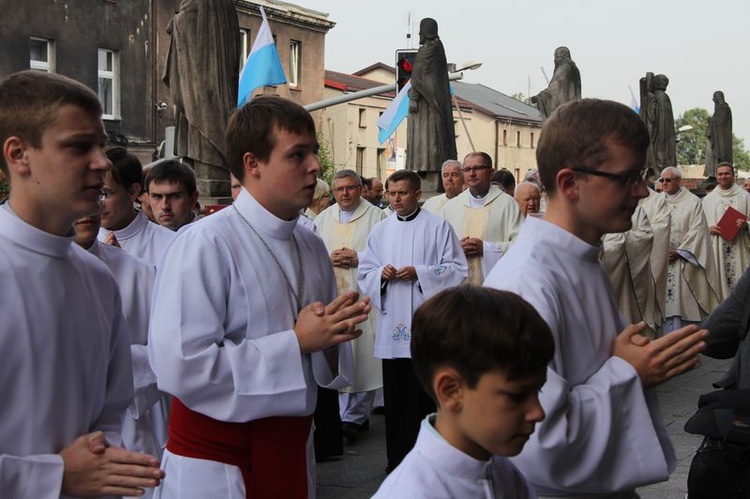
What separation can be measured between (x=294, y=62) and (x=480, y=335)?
3919 cm

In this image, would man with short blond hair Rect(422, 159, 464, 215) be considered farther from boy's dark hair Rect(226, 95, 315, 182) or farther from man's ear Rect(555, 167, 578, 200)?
man's ear Rect(555, 167, 578, 200)

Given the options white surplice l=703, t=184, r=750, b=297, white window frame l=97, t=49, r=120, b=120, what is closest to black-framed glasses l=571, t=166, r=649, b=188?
white surplice l=703, t=184, r=750, b=297

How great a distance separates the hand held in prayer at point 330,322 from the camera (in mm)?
3359

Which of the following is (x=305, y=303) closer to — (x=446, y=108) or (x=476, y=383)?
(x=476, y=383)

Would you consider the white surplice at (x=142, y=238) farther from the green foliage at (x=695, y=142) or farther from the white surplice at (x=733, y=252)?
the green foliage at (x=695, y=142)

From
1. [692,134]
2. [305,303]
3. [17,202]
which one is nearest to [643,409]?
[305,303]

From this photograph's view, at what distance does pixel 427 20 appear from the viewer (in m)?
12.7

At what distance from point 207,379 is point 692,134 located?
116 metres

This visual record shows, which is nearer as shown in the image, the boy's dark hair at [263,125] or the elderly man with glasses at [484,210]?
the boy's dark hair at [263,125]

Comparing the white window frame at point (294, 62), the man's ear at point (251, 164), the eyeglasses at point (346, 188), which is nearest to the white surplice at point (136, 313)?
the man's ear at point (251, 164)

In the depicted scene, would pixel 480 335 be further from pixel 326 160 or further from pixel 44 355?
pixel 326 160

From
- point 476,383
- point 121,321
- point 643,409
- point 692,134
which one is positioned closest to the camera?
point 476,383

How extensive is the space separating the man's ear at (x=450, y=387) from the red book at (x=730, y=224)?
45.3 feet

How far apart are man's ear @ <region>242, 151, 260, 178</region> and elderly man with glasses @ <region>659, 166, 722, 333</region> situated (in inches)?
433
